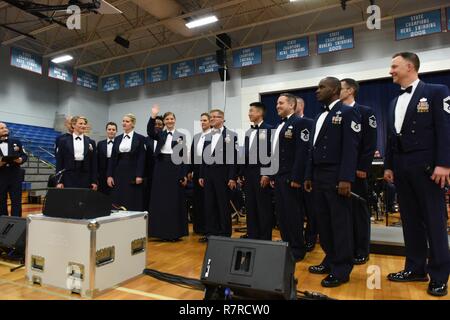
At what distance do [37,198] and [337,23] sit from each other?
9.46 metres

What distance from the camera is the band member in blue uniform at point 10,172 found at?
4332 millimetres

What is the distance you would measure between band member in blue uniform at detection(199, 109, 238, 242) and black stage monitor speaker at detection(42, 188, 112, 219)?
5.51ft

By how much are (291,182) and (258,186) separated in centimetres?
46

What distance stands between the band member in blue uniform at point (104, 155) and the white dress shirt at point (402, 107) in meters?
3.60

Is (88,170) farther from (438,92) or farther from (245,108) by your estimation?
(245,108)

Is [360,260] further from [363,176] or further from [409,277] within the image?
[363,176]

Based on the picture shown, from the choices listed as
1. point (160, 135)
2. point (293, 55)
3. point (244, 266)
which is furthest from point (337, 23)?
point (244, 266)

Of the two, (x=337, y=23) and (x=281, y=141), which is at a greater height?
(x=337, y=23)

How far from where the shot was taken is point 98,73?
12438 mm

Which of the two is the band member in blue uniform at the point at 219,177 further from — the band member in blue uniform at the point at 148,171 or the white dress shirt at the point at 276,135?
the band member in blue uniform at the point at 148,171

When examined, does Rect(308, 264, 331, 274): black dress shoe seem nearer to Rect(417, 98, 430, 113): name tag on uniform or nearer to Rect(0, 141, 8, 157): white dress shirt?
Rect(417, 98, 430, 113): name tag on uniform

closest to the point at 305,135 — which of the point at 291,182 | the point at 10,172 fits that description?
the point at 291,182

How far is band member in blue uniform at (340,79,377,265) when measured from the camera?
→ 299 cm
